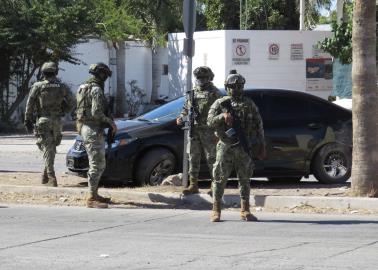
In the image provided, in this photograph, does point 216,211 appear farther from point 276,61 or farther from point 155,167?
point 276,61

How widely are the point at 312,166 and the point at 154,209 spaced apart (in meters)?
3.13

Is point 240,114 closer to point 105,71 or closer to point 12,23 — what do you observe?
point 105,71

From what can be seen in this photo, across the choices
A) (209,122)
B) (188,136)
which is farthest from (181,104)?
(209,122)

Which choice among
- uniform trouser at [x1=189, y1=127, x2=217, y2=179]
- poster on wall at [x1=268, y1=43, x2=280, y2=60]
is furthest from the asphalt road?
poster on wall at [x1=268, y1=43, x2=280, y2=60]

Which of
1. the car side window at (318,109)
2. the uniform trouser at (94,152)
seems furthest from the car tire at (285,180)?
the uniform trouser at (94,152)

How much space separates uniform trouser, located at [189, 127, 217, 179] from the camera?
35.8 ft

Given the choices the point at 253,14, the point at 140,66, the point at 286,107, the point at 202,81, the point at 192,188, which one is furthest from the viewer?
the point at 253,14

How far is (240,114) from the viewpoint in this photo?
941cm

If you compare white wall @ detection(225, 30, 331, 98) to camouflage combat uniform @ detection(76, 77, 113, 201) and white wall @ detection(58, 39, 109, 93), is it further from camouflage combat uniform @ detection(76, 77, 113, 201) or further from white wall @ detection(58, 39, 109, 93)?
camouflage combat uniform @ detection(76, 77, 113, 201)

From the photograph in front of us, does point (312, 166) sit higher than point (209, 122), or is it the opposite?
point (209, 122)

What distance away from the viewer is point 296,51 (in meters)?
33.2

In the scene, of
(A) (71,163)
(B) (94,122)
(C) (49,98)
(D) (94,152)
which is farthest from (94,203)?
(C) (49,98)

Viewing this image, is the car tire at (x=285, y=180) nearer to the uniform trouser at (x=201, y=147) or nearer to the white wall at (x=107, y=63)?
the uniform trouser at (x=201, y=147)

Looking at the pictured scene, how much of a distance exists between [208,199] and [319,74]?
23595 mm
